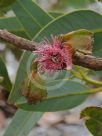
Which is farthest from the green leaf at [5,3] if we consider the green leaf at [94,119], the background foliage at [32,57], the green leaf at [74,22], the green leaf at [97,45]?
the green leaf at [94,119]

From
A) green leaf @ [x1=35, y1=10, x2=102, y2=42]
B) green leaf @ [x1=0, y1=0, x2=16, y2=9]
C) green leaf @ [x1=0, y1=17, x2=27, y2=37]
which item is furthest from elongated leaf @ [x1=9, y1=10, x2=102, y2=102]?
green leaf @ [x1=0, y1=17, x2=27, y2=37]

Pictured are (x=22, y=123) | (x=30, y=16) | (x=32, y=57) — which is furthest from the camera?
(x=22, y=123)

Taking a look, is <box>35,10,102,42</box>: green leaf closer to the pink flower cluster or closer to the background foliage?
the background foliage

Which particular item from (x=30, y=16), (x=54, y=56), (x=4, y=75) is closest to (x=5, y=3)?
(x=30, y=16)

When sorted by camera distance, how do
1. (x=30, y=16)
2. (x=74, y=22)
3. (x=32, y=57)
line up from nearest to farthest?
(x=32, y=57) < (x=74, y=22) < (x=30, y=16)

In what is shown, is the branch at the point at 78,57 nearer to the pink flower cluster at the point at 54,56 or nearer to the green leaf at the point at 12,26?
the pink flower cluster at the point at 54,56

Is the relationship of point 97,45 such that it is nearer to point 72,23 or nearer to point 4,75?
point 72,23

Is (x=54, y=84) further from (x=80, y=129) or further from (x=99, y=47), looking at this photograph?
(x=80, y=129)

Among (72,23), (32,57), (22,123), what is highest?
(72,23)
